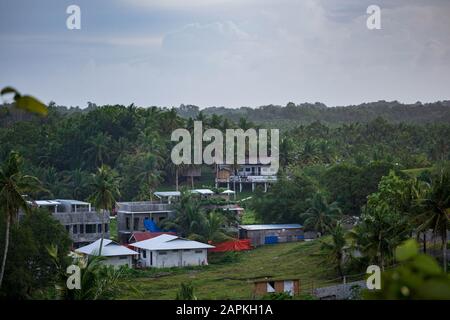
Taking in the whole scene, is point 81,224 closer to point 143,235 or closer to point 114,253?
point 143,235

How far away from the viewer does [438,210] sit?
24.2m

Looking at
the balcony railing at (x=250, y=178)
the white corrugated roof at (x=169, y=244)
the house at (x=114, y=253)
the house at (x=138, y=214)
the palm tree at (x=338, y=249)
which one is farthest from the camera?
the balcony railing at (x=250, y=178)

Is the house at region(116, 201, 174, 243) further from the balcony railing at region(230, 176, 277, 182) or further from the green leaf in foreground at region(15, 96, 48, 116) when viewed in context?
the green leaf in foreground at region(15, 96, 48, 116)

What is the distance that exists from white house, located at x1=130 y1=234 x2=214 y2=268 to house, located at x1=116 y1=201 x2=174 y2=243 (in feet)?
18.7

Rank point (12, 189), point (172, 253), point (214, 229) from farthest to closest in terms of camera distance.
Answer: point (214, 229), point (172, 253), point (12, 189)

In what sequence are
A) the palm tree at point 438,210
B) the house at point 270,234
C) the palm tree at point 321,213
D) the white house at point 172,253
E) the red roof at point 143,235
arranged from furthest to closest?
1. the house at point 270,234
2. the palm tree at point 321,213
3. the red roof at point 143,235
4. the white house at point 172,253
5. the palm tree at point 438,210

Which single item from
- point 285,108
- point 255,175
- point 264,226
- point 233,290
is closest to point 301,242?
point 264,226

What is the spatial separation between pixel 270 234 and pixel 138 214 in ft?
21.8

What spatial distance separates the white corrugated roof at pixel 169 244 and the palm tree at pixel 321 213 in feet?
18.6

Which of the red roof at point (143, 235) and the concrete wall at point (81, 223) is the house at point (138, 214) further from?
the concrete wall at point (81, 223)

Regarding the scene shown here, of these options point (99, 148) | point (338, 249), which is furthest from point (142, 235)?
point (99, 148)

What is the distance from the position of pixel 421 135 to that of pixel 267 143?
1655 cm

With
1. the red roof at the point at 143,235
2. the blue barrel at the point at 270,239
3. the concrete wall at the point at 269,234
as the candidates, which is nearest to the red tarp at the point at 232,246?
the concrete wall at the point at 269,234

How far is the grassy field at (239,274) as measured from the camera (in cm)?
2670
